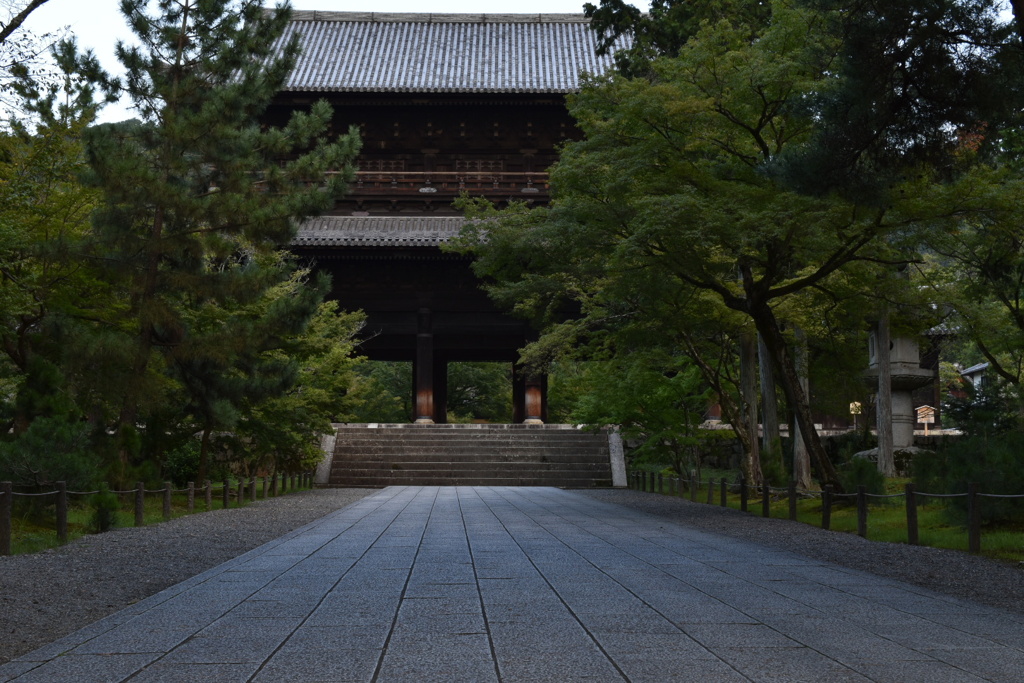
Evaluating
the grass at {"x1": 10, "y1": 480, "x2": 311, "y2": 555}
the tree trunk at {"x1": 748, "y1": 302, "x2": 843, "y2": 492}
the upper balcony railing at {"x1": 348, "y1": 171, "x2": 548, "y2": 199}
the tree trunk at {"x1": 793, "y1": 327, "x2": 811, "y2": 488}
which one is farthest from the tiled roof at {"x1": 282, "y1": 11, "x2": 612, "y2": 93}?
the grass at {"x1": 10, "y1": 480, "x2": 311, "y2": 555}

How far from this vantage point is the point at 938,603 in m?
6.64

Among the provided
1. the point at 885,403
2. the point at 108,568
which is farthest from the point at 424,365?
the point at 108,568

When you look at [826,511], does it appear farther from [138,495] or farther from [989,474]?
[138,495]

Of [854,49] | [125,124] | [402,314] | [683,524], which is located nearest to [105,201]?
[125,124]

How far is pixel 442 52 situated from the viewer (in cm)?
3388

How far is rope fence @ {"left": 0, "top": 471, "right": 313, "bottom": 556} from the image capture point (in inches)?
374

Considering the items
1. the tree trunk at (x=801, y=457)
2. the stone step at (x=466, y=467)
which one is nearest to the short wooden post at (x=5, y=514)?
the tree trunk at (x=801, y=457)

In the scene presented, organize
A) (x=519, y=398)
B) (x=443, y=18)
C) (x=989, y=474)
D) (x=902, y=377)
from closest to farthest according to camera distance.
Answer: (x=989, y=474) → (x=902, y=377) → (x=519, y=398) → (x=443, y=18)

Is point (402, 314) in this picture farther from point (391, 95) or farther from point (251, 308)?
point (251, 308)

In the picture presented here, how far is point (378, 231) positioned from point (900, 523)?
18.5 metres

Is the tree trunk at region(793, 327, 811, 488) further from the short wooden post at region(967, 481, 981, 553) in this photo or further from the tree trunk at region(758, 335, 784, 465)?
the short wooden post at region(967, 481, 981, 553)

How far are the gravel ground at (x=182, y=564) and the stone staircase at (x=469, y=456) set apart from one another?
1046 centimetres

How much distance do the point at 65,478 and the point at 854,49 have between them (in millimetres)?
9815

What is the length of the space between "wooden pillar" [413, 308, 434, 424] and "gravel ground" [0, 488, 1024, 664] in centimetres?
1365
